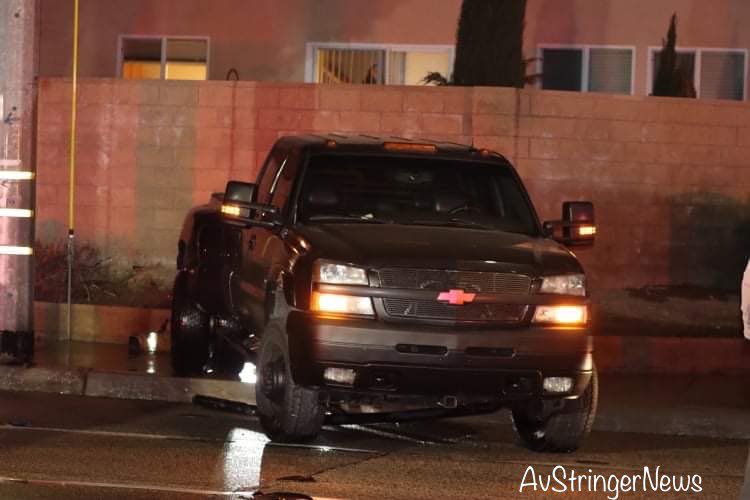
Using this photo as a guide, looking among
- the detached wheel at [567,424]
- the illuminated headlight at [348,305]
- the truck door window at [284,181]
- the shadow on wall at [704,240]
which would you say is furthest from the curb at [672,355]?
the illuminated headlight at [348,305]

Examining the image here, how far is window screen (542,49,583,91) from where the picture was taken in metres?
22.0

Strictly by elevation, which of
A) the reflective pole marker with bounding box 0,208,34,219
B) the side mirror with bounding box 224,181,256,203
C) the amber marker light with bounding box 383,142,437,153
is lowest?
the reflective pole marker with bounding box 0,208,34,219

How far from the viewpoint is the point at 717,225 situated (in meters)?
16.2

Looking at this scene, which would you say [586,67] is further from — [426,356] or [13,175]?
Result: [426,356]

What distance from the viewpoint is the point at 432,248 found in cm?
937

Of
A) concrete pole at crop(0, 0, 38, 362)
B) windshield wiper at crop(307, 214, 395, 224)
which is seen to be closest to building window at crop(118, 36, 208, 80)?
concrete pole at crop(0, 0, 38, 362)

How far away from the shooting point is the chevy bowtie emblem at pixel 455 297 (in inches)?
360

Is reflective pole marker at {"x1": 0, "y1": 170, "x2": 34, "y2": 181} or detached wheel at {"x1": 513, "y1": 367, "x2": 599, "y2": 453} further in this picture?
reflective pole marker at {"x1": 0, "y1": 170, "x2": 34, "y2": 181}

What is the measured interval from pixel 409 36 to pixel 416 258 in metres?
13.1

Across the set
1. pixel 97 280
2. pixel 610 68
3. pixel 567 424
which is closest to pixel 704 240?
pixel 610 68

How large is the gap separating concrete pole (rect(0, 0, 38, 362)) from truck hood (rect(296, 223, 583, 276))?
3507 mm

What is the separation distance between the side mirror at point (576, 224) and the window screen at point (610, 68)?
11.7m

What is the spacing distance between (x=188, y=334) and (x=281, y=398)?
2974 millimetres

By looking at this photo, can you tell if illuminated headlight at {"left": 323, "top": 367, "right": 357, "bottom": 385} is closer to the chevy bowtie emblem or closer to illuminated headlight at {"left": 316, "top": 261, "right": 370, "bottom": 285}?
illuminated headlight at {"left": 316, "top": 261, "right": 370, "bottom": 285}
